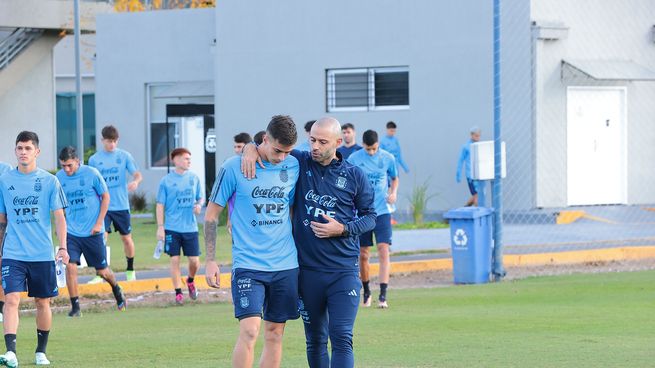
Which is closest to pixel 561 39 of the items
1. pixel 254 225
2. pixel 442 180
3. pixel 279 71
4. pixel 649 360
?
pixel 442 180

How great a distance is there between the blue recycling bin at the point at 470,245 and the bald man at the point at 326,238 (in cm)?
929

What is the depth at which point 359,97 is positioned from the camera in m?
29.5

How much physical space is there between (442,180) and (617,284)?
1166cm

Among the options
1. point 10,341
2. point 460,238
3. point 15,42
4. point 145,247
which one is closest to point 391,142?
point 145,247

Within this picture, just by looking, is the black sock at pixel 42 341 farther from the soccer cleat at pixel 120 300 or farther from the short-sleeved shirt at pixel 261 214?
the soccer cleat at pixel 120 300

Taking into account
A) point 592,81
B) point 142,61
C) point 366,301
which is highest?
point 142,61

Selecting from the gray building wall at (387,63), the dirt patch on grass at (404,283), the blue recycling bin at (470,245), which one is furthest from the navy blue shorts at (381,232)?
the gray building wall at (387,63)

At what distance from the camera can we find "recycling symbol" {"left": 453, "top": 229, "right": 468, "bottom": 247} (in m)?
18.0

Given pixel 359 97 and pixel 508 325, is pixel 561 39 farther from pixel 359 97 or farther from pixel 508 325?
pixel 508 325

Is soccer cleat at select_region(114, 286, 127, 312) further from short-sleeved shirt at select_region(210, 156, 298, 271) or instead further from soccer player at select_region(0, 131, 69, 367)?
short-sleeved shirt at select_region(210, 156, 298, 271)

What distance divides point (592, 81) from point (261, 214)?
2048 centimetres

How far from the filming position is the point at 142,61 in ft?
115

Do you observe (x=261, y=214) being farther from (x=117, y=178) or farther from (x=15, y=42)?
(x=15, y=42)

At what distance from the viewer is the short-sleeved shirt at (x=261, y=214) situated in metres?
8.55
